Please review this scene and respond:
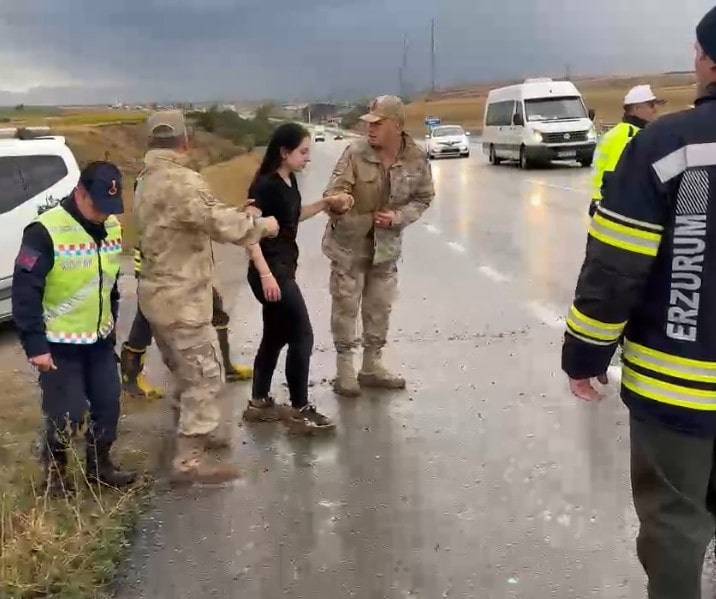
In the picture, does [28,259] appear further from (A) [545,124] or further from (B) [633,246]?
(A) [545,124]

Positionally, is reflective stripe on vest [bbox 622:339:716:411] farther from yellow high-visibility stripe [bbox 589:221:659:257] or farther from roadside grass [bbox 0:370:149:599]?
roadside grass [bbox 0:370:149:599]

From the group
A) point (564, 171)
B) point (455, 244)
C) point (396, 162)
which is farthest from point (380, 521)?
point (564, 171)

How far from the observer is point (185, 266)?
4.76 metres

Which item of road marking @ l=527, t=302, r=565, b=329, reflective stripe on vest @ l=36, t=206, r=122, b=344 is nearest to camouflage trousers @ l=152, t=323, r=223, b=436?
reflective stripe on vest @ l=36, t=206, r=122, b=344

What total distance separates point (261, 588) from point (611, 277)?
201 cm

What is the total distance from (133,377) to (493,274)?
5.17 m

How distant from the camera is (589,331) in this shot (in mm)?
2650

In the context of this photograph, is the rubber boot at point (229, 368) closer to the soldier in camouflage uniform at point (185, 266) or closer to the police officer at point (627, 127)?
the soldier in camouflage uniform at point (185, 266)

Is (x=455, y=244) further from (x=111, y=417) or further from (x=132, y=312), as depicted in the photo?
(x=111, y=417)

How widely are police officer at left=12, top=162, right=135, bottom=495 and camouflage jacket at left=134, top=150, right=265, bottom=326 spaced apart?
0.64 ft

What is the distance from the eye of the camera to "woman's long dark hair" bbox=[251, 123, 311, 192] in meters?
5.35

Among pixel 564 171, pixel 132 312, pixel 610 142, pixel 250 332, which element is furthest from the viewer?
pixel 564 171

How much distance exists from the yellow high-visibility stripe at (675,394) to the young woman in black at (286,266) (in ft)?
9.59

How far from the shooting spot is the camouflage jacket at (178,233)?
4570 millimetres
